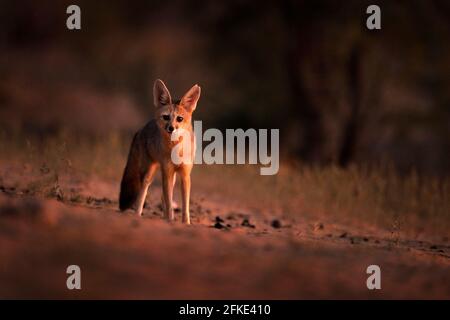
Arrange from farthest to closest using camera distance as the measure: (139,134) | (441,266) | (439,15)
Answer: (439,15), (139,134), (441,266)

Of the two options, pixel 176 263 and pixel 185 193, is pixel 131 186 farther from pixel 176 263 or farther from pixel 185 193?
pixel 176 263

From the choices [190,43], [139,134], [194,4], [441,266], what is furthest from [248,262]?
[190,43]

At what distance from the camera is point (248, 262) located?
5.71 m

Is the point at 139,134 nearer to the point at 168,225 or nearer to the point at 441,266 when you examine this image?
the point at 168,225

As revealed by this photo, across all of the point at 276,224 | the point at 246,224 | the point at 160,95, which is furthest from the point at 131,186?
the point at 276,224

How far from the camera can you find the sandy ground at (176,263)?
5.06 m

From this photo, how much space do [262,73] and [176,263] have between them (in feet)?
49.9

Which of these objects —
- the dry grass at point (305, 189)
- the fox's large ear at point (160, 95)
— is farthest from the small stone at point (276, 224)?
the fox's large ear at point (160, 95)

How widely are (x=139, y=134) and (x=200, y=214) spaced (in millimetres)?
1350

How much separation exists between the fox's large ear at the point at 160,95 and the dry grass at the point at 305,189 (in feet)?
6.36

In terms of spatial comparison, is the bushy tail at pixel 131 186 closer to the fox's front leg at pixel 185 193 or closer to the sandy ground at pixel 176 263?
the fox's front leg at pixel 185 193

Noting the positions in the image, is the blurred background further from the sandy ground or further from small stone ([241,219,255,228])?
the sandy ground

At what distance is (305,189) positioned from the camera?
1123cm
